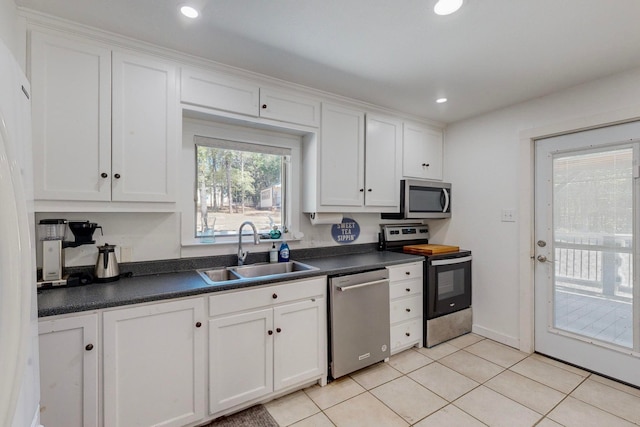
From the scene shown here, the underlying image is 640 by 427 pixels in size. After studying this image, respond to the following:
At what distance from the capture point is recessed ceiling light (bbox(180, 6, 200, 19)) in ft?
5.02

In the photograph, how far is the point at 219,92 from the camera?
6.89 ft

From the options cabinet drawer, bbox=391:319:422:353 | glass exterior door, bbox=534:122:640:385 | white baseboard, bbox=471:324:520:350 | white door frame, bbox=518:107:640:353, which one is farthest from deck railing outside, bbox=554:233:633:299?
cabinet drawer, bbox=391:319:422:353

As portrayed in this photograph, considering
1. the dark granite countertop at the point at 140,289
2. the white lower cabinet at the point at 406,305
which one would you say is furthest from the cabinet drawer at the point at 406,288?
the dark granite countertop at the point at 140,289

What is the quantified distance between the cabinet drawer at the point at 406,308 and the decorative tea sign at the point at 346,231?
778mm

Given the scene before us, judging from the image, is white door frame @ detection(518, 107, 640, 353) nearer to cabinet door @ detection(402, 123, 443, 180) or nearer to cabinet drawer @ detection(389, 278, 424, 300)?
cabinet door @ detection(402, 123, 443, 180)

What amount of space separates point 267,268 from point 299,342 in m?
0.66

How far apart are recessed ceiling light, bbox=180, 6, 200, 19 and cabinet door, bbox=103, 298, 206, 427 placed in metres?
1.57

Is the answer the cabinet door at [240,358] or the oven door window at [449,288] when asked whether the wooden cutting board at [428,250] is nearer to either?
the oven door window at [449,288]

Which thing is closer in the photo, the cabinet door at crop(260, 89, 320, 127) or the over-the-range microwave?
the cabinet door at crop(260, 89, 320, 127)

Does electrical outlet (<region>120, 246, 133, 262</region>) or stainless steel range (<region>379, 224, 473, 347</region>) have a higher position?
electrical outlet (<region>120, 246, 133, 262</region>)

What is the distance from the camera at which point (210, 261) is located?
2.30m

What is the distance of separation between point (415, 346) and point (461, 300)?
697mm

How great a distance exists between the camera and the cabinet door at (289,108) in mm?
2285

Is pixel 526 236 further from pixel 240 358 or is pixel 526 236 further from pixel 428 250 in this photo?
pixel 240 358
